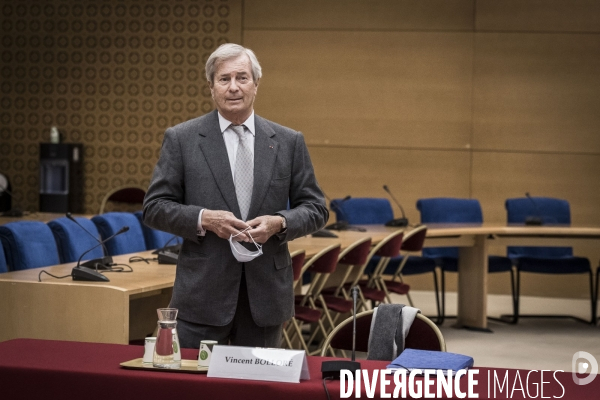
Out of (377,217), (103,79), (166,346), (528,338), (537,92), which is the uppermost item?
(103,79)

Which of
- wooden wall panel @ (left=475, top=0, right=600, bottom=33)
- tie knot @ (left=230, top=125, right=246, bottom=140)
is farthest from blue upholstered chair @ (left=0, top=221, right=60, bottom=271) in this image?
wooden wall panel @ (left=475, top=0, right=600, bottom=33)

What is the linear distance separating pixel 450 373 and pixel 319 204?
832mm

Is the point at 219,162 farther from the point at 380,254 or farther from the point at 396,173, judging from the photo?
the point at 396,173

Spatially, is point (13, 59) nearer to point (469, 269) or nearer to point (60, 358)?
point (469, 269)

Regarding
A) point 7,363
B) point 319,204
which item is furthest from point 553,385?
point 7,363

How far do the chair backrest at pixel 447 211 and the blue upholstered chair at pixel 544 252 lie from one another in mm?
362

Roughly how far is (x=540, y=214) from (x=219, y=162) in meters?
6.43

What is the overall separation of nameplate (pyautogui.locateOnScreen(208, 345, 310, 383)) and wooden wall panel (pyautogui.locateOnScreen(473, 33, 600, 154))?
26.1 ft

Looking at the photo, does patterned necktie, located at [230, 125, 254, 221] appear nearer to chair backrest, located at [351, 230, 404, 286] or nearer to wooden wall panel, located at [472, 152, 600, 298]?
chair backrest, located at [351, 230, 404, 286]

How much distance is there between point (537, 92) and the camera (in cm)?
975

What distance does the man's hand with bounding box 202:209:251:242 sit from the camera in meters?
2.63

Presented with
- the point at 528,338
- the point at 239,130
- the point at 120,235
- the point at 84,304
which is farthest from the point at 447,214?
the point at 239,130

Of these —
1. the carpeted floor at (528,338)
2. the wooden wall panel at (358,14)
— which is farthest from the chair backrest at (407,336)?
the wooden wall panel at (358,14)

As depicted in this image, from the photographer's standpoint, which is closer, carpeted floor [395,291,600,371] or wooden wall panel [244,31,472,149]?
carpeted floor [395,291,600,371]
